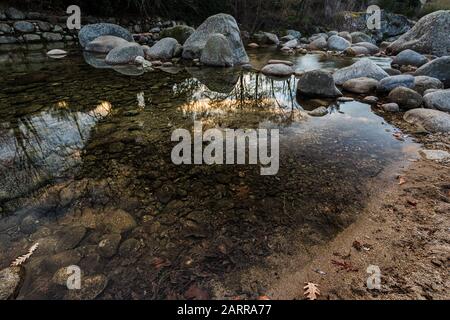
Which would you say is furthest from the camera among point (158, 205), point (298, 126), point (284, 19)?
point (284, 19)

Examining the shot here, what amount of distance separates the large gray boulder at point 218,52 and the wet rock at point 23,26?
7.40 meters

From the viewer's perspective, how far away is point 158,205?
246 centimetres

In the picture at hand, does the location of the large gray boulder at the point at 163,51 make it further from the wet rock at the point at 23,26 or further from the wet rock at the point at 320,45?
the wet rock at the point at 320,45

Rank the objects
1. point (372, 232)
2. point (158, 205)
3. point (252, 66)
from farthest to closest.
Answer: point (252, 66), point (158, 205), point (372, 232)

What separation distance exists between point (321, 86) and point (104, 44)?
296 inches

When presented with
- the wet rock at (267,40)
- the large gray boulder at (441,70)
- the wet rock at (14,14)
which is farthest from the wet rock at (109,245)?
the wet rock at (267,40)

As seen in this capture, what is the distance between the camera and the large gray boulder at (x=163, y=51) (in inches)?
348

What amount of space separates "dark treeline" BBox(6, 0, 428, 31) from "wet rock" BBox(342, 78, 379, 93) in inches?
420

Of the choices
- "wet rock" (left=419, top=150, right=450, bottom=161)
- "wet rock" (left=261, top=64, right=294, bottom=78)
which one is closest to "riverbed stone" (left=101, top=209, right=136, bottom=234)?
"wet rock" (left=419, top=150, right=450, bottom=161)

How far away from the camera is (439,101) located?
4.46 meters

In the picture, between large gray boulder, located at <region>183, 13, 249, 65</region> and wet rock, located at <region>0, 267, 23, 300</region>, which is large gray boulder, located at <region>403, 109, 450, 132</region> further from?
large gray boulder, located at <region>183, 13, 249, 65</region>

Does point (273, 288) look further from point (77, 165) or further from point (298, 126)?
point (298, 126)
